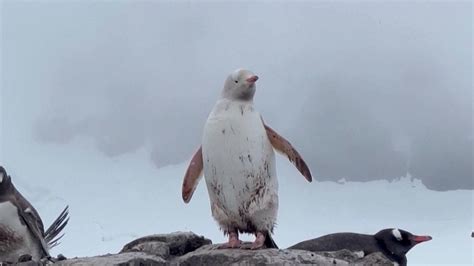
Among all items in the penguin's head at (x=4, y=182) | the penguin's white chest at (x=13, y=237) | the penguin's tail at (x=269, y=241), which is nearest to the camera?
the penguin's tail at (x=269, y=241)

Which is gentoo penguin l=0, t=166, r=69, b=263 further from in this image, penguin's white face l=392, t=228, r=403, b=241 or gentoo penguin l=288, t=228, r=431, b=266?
penguin's white face l=392, t=228, r=403, b=241

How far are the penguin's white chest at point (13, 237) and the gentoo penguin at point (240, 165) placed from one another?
100 cm

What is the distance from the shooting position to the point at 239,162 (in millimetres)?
3340

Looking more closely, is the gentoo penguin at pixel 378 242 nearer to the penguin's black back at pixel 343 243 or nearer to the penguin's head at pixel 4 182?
the penguin's black back at pixel 343 243

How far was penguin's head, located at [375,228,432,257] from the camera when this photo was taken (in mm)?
4602

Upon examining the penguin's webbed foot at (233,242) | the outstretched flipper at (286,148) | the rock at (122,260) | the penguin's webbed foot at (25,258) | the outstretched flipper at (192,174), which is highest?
the outstretched flipper at (286,148)

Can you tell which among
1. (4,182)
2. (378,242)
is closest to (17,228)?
(4,182)

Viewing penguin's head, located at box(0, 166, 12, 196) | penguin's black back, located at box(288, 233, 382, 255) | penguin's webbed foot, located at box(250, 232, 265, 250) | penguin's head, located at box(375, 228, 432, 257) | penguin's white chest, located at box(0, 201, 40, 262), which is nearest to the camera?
penguin's webbed foot, located at box(250, 232, 265, 250)

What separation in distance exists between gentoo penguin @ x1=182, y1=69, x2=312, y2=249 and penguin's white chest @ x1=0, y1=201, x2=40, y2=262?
100 cm

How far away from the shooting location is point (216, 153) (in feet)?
11.1

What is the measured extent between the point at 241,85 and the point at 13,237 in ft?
4.50

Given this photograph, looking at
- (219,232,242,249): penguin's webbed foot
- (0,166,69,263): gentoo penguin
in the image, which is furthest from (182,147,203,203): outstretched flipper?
(0,166,69,263): gentoo penguin

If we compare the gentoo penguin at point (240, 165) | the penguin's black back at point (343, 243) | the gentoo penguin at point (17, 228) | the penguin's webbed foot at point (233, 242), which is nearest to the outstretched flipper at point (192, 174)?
the gentoo penguin at point (240, 165)

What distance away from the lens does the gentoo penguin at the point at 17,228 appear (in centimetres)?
378
